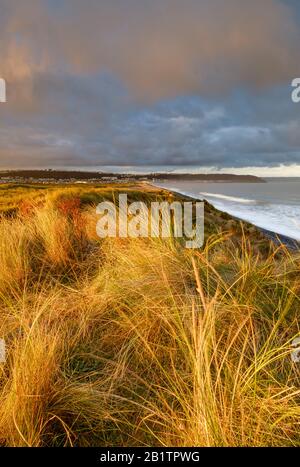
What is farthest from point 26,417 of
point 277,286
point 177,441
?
point 277,286

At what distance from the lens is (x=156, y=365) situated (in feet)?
7.74

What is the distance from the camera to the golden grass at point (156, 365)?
5.73 feet

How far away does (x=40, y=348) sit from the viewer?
206 centimetres

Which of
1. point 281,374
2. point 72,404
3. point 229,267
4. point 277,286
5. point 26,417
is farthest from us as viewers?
point 229,267

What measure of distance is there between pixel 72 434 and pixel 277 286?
6.70ft

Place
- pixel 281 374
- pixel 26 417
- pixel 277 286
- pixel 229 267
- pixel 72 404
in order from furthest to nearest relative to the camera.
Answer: pixel 229 267, pixel 277 286, pixel 281 374, pixel 72 404, pixel 26 417

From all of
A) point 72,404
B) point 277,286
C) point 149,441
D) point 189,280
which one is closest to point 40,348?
point 72,404

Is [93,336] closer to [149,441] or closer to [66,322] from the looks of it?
[66,322]

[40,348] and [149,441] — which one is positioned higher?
[40,348]

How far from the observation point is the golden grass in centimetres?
175

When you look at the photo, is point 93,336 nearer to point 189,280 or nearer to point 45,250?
point 189,280

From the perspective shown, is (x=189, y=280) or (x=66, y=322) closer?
(x=66, y=322)

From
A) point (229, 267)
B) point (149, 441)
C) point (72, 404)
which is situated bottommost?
point (149, 441)
